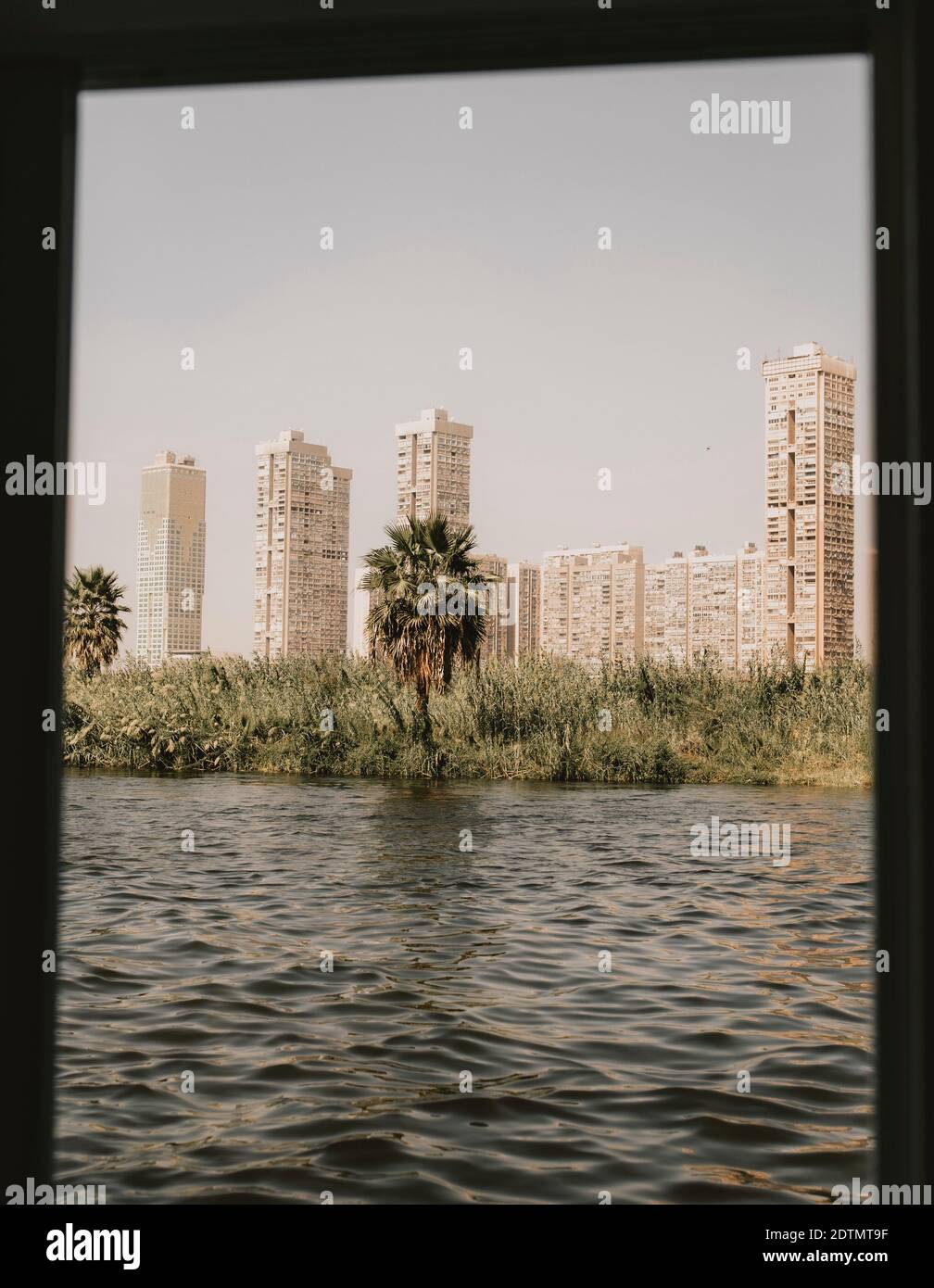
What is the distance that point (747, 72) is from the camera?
1344 mm

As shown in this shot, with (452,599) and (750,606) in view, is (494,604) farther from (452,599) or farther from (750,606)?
(750,606)


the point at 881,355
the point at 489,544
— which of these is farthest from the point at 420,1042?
the point at 489,544

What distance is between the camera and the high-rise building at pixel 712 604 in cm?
1112

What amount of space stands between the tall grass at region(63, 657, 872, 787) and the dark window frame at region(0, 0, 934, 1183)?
350 inches

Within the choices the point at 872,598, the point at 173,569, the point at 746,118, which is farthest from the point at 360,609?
the point at 872,598

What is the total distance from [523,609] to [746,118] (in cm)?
1043

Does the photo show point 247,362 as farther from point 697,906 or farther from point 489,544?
point 697,906

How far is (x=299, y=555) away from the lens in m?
10.7

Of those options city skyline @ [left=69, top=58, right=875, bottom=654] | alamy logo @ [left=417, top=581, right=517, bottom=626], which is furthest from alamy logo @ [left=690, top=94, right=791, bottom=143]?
alamy logo @ [left=417, top=581, right=517, bottom=626]

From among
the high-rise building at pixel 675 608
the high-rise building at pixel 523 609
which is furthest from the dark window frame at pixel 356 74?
the high-rise building at pixel 675 608

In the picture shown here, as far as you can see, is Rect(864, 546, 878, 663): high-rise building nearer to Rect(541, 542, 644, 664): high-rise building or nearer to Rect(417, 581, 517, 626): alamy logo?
Rect(417, 581, 517, 626): alamy logo

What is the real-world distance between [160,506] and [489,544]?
163 inches

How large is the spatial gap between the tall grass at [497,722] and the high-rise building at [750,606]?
1.69 ft

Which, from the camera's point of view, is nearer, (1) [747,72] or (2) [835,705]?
(1) [747,72]
